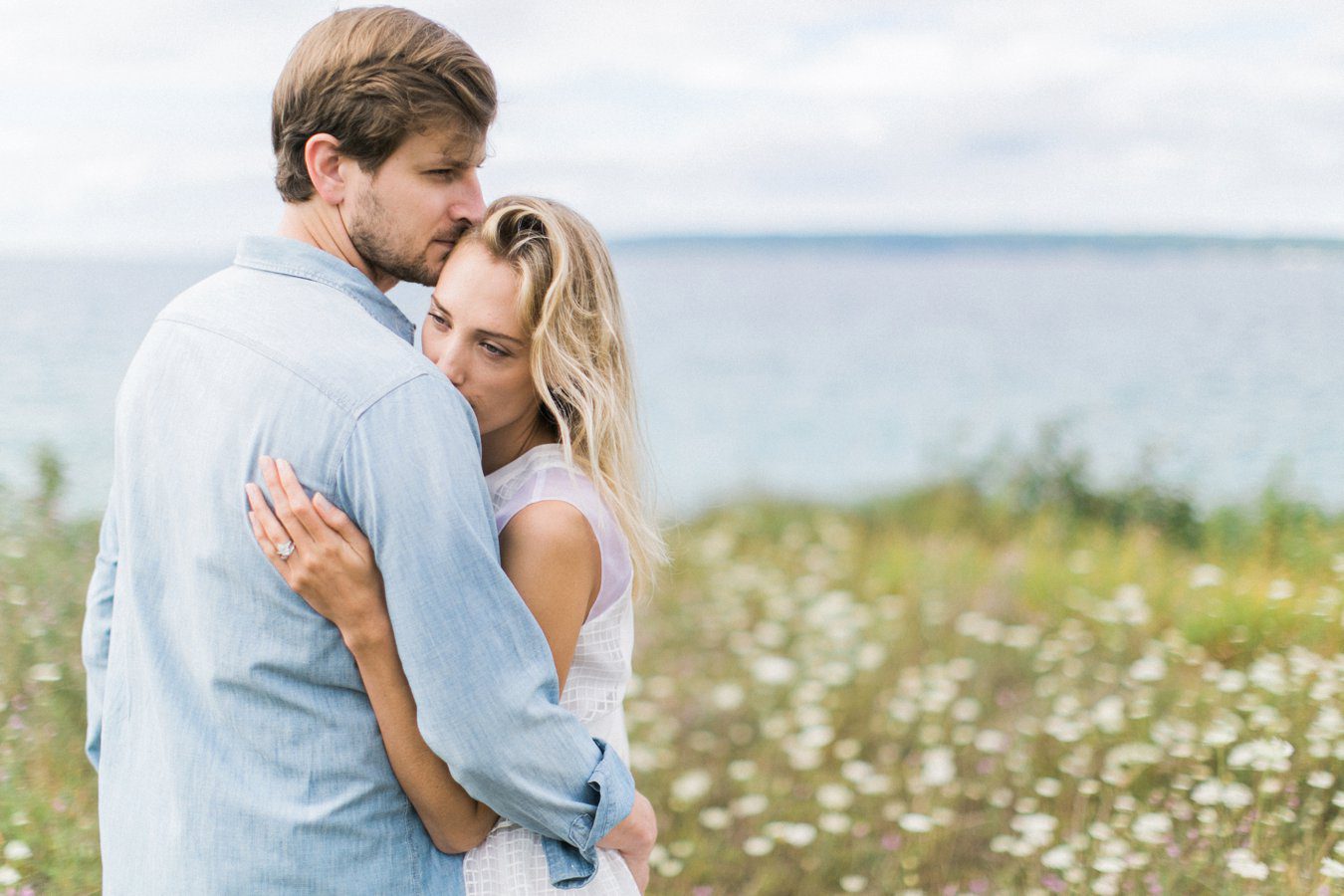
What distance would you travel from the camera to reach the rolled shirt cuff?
198 centimetres

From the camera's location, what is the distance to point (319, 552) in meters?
1.73

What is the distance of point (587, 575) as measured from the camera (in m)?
2.07

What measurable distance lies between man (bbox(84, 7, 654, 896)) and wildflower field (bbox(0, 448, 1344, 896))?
1.16m

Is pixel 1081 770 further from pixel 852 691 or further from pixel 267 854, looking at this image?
pixel 267 854

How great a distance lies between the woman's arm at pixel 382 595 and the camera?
1.74 m

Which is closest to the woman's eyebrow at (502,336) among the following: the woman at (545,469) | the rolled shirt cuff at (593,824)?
the woman at (545,469)

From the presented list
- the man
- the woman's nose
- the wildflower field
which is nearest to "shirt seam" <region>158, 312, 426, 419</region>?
the man

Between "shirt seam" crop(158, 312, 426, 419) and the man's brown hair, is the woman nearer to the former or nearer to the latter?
the man's brown hair

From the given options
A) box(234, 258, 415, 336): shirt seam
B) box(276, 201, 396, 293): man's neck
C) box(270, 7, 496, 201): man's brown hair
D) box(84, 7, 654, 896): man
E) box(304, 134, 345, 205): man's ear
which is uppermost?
box(270, 7, 496, 201): man's brown hair

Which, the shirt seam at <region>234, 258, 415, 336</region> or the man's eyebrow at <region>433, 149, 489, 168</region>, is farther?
the man's eyebrow at <region>433, 149, 489, 168</region>

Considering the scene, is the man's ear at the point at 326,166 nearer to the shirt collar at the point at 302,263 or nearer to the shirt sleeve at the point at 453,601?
the shirt collar at the point at 302,263

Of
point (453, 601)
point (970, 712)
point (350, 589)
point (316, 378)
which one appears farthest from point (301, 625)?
point (970, 712)

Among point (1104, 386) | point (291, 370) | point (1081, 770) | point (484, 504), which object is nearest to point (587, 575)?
point (484, 504)

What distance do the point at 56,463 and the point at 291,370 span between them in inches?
113
